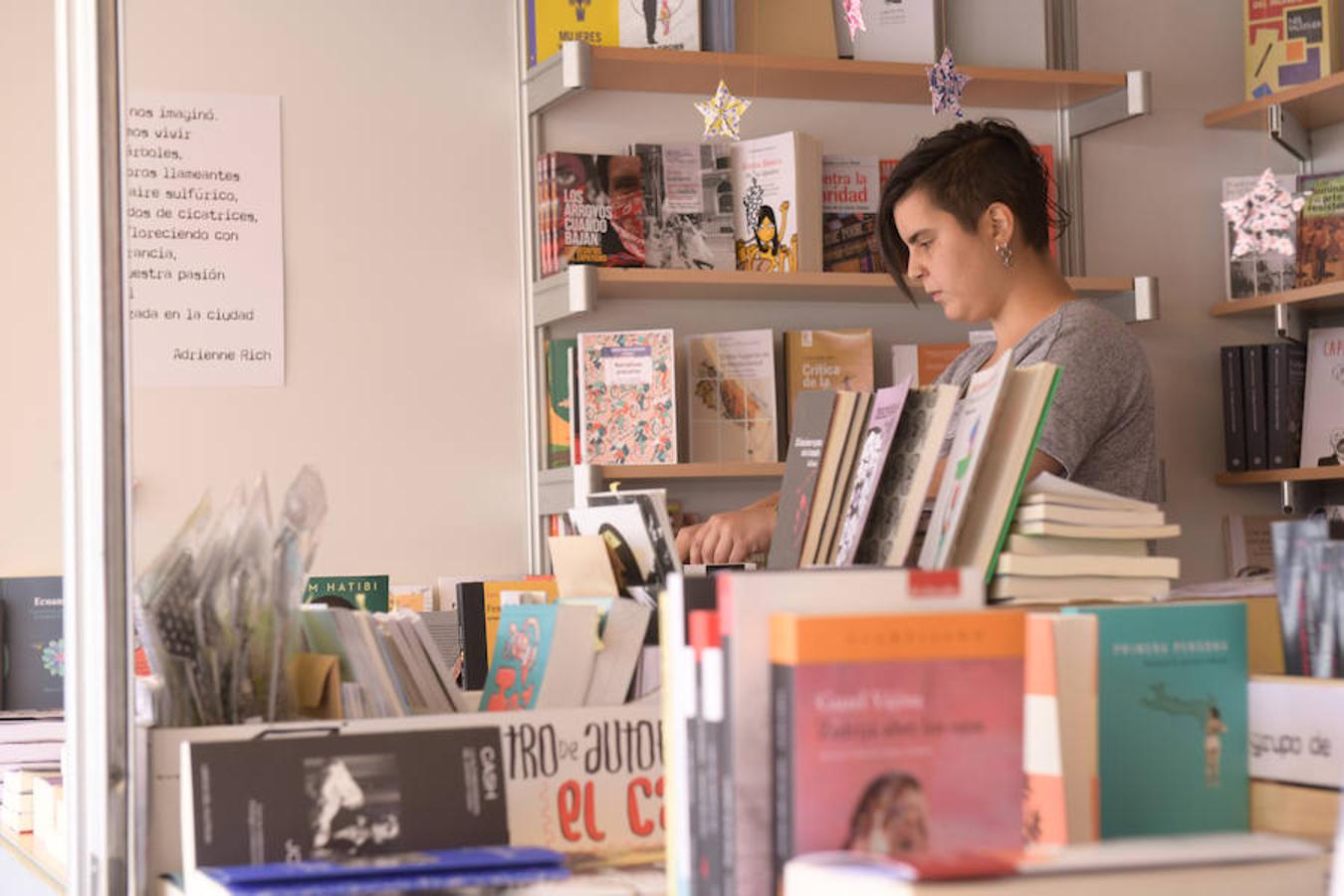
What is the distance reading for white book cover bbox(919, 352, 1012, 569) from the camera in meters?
1.58

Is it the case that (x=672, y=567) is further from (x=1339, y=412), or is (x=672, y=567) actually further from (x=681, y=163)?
(x=1339, y=412)

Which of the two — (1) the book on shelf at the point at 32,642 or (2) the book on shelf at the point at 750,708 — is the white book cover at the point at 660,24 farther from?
(2) the book on shelf at the point at 750,708

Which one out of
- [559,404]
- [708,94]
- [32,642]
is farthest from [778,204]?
[32,642]

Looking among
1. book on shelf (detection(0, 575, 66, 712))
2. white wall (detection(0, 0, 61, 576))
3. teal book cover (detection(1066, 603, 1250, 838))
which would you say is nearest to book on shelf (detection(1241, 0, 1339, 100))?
white wall (detection(0, 0, 61, 576))

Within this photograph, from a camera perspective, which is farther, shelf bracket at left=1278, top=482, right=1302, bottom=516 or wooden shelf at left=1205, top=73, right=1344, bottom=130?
shelf bracket at left=1278, top=482, right=1302, bottom=516

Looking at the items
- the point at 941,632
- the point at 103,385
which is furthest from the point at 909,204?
the point at 941,632

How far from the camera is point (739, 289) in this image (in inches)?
143

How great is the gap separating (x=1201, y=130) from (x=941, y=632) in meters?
3.48

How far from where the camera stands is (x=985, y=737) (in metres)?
0.99

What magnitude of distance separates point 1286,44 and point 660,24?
157 cm

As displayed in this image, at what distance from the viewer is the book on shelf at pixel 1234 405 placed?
3.96 metres

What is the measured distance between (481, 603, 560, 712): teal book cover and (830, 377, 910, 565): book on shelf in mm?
320

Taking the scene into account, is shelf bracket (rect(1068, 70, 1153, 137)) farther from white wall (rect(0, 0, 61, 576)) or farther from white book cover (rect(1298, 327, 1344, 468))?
white wall (rect(0, 0, 61, 576))

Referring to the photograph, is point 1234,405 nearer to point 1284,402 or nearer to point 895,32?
point 1284,402
